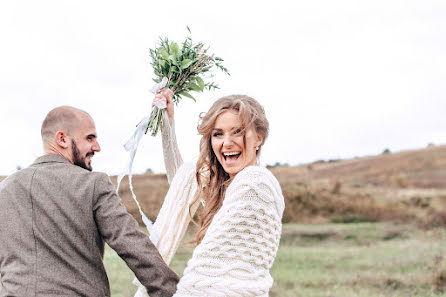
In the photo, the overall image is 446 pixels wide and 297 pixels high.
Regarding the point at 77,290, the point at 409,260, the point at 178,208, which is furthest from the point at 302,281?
the point at 77,290

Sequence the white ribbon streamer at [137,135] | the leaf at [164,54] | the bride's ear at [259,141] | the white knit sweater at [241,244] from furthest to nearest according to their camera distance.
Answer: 1. the leaf at [164,54]
2. the white ribbon streamer at [137,135]
3. the bride's ear at [259,141]
4. the white knit sweater at [241,244]

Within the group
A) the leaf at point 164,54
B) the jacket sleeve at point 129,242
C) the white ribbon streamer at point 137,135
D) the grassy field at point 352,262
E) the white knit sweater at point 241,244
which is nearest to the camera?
the white knit sweater at point 241,244

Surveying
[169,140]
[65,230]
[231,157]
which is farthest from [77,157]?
[231,157]

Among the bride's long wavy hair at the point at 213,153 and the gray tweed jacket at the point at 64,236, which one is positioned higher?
the bride's long wavy hair at the point at 213,153

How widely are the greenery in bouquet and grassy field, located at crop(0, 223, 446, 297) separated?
4992 mm

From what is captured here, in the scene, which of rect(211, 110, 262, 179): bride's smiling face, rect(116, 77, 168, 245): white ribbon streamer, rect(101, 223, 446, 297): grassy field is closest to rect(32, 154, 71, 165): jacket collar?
rect(116, 77, 168, 245): white ribbon streamer

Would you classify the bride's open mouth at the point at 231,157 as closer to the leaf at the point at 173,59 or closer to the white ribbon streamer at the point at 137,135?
the white ribbon streamer at the point at 137,135

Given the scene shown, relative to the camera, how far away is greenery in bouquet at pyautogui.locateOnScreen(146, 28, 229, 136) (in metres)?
3.85

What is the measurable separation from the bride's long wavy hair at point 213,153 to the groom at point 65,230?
445 mm

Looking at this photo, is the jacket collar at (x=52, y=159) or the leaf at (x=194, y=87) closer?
the jacket collar at (x=52, y=159)

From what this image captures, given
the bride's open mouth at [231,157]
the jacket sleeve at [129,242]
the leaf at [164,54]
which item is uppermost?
the leaf at [164,54]

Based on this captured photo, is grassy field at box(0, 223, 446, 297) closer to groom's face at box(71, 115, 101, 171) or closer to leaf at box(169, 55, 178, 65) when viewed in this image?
leaf at box(169, 55, 178, 65)

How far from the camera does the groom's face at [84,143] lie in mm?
3219

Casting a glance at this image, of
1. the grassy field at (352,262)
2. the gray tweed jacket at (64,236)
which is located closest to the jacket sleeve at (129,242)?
the gray tweed jacket at (64,236)
